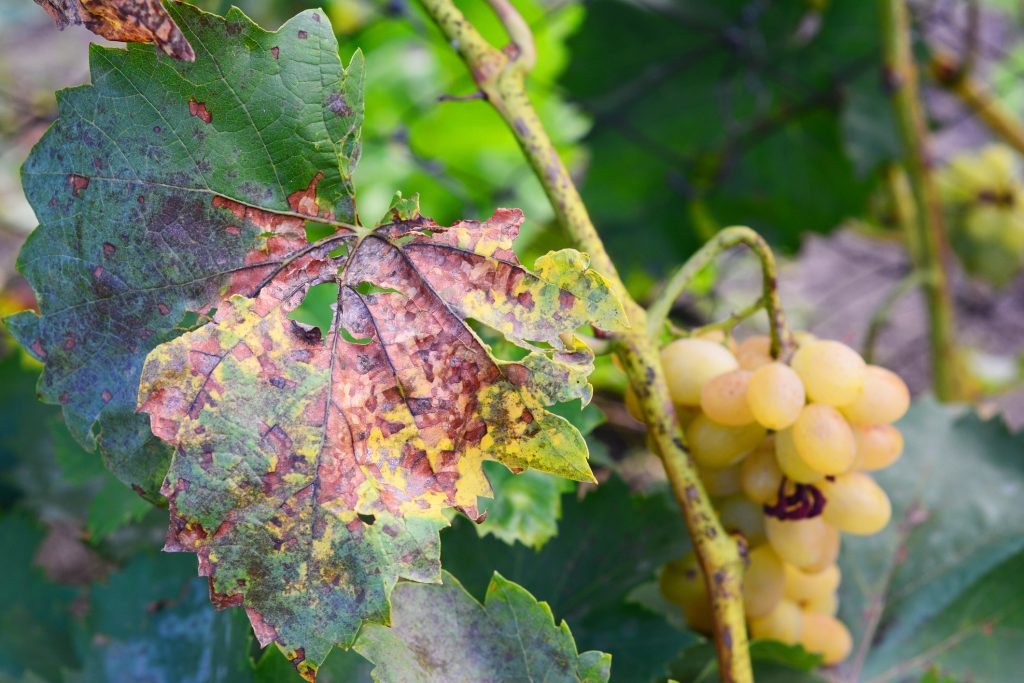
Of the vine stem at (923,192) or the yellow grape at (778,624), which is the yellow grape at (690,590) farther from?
the vine stem at (923,192)

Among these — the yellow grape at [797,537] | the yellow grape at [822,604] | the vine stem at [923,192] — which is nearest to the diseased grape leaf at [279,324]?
the yellow grape at [797,537]

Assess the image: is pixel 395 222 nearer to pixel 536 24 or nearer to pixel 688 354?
pixel 688 354

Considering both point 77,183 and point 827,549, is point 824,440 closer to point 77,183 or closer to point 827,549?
point 827,549

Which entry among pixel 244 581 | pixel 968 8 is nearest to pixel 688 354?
pixel 244 581

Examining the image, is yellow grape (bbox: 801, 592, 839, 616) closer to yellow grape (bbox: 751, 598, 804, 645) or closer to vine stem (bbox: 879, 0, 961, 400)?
yellow grape (bbox: 751, 598, 804, 645)

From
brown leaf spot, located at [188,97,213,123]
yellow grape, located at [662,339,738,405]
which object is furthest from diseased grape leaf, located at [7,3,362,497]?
yellow grape, located at [662,339,738,405]

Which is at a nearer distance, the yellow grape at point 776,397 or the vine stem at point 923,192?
the yellow grape at point 776,397
